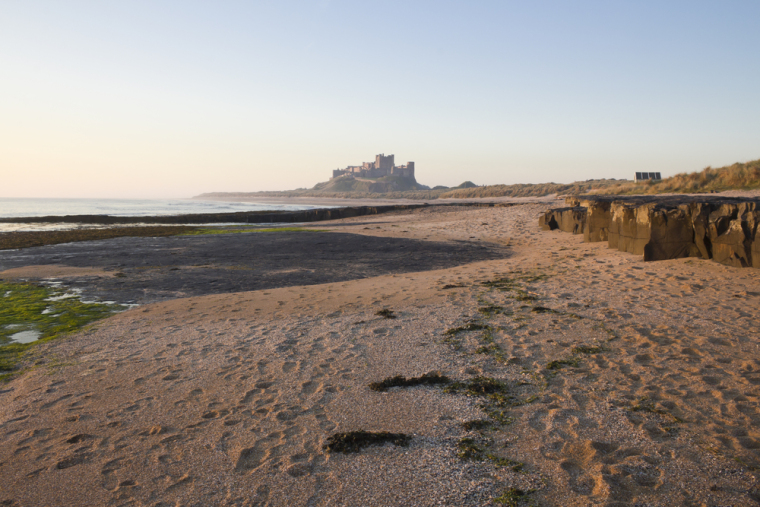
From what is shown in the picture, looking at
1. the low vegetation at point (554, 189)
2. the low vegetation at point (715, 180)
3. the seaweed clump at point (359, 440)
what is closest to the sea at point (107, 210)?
the low vegetation at point (554, 189)

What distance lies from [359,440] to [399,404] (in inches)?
24.1

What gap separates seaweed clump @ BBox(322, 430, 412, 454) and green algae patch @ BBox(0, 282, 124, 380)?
11.4ft

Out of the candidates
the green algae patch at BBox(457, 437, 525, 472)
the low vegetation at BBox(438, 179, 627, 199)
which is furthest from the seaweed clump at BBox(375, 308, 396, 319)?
the low vegetation at BBox(438, 179, 627, 199)

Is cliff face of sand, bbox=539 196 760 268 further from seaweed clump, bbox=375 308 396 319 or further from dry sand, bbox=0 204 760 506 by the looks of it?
seaweed clump, bbox=375 308 396 319

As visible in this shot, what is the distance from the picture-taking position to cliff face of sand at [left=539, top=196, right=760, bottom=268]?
22.0 ft

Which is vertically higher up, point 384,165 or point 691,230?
point 384,165

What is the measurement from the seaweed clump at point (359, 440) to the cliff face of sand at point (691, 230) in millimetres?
6483

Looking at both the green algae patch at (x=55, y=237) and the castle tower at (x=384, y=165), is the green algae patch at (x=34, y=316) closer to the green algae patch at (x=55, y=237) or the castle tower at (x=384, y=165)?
the green algae patch at (x=55, y=237)

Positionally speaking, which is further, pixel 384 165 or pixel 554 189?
pixel 384 165

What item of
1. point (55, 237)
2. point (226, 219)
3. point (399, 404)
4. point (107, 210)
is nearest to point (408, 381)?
point (399, 404)

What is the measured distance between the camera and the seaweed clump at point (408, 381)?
153 inches

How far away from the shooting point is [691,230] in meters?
7.66

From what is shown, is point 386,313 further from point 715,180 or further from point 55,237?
point 715,180

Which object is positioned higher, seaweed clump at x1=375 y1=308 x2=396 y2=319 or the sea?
the sea
